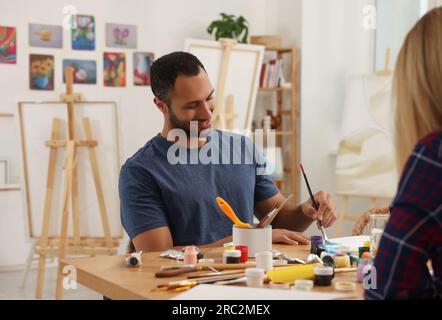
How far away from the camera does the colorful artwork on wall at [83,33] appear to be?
5727 mm

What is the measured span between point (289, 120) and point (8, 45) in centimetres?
245

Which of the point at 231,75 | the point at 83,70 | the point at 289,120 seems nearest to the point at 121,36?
→ the point at 83,70

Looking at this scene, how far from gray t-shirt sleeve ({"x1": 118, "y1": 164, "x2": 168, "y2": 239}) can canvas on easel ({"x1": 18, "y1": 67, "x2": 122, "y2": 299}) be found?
227cm

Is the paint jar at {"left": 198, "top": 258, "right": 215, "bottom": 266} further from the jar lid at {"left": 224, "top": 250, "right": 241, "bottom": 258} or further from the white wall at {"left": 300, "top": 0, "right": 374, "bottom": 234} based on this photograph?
the white wall at {"left": 300, "top": 0, "right": 374, "bottom": 234}

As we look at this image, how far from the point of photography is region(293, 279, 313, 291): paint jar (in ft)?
4.97

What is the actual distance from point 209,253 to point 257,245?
0.16 metres

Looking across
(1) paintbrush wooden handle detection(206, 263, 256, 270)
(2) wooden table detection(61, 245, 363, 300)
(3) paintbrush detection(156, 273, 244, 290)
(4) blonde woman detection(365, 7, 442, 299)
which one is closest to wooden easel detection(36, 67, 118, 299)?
(2) wooden table detection(61, 245, 363, 300)

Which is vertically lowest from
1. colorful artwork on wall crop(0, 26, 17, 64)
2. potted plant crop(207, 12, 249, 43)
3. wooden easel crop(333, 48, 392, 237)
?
wooden easel crop(333, 48, 392, 237)

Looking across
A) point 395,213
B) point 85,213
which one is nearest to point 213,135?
point 395,213

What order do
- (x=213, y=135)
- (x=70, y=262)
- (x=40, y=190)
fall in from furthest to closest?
(x=40, y=190) < (x=213, y=135) < (x=70, y=262)

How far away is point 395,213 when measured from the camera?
119 cm

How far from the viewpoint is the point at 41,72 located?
18.5 feet

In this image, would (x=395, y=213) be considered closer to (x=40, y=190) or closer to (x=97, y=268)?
(x=97, y=268)

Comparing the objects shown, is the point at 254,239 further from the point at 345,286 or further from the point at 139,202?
the point at 139,202
